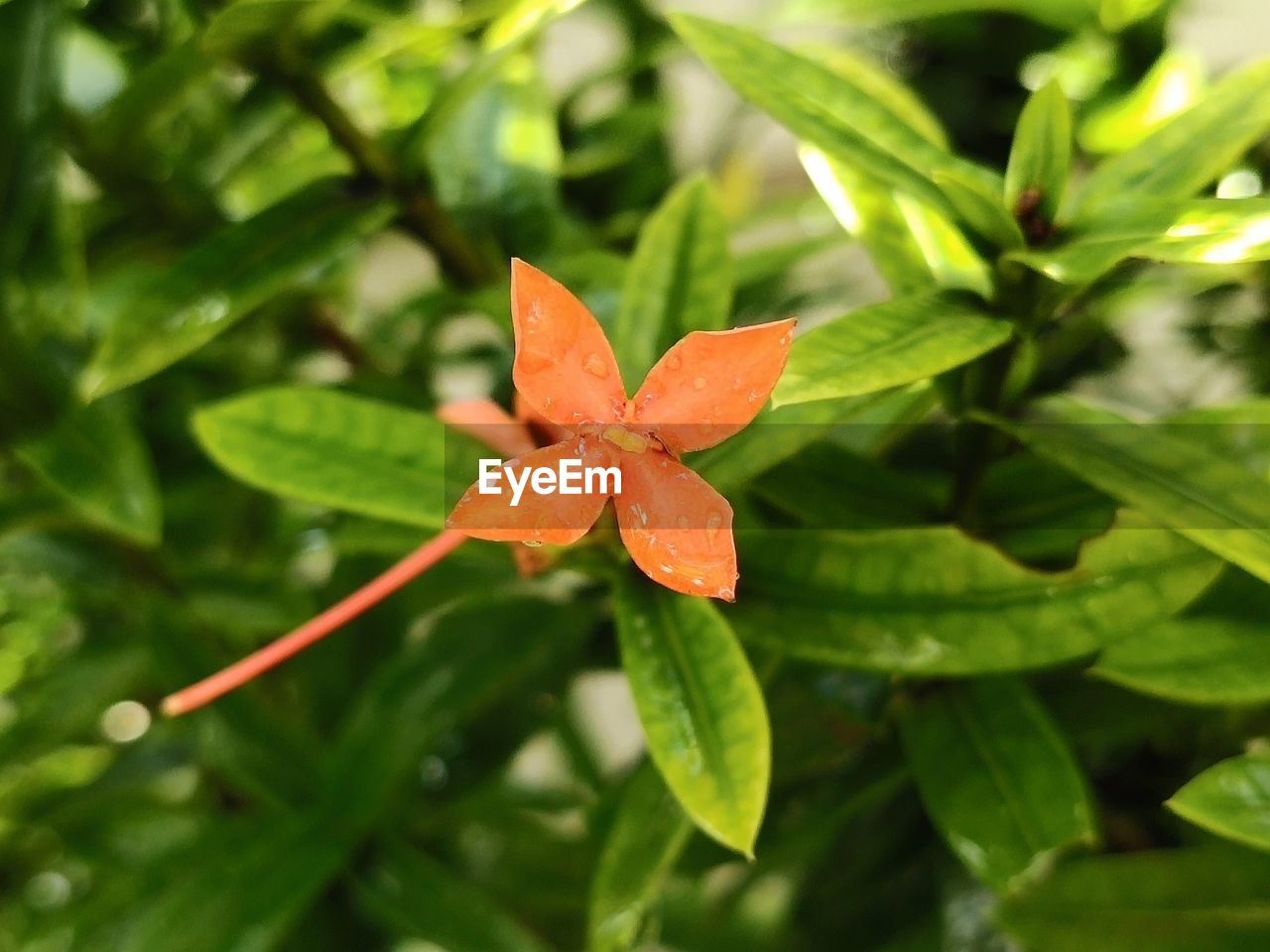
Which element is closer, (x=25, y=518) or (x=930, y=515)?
(x=930, y=515)

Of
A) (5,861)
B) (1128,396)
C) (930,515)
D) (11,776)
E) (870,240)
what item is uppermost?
(870,240)

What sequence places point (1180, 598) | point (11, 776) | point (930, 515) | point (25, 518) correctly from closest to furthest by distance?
point (1180, 598)
point (930, 515)
point (25, 518)
point (11, 776)

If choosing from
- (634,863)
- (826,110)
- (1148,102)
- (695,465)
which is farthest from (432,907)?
(1148,102)

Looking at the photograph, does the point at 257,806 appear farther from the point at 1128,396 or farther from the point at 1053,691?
the point at 1128,396

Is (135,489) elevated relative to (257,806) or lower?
elevated

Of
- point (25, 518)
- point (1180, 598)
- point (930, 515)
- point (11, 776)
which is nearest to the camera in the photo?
point (1180, 598)

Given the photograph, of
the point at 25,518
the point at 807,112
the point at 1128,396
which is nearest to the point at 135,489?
the point at 25,518

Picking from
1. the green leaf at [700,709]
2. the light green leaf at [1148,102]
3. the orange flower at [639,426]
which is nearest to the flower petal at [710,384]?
the orange flower at [639,426]
